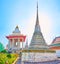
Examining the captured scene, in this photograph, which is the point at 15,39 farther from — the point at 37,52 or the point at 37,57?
the point at 37,57

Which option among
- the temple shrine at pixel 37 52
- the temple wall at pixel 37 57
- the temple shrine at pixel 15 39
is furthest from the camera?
the temple shrine at pixel 15 39

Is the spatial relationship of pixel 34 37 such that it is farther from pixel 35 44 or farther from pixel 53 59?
pixel 53 59

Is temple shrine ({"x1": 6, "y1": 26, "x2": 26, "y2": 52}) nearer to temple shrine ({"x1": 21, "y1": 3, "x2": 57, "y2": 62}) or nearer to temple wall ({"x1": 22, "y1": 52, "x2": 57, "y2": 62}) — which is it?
temple shrine ({"x1": 21, "y1": 3, "x2": 57, "y2": 62})

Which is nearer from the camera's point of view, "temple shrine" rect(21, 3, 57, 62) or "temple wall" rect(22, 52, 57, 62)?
"temple wall" rect(22, 52, 57, 62)

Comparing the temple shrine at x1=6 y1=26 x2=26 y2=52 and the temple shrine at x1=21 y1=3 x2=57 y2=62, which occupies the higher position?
the temple shrine at x1=6 y1=26 x2=26 y2=52

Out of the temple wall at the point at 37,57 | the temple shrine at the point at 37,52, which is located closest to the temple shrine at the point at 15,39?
the temple shrine at the point at 37,52

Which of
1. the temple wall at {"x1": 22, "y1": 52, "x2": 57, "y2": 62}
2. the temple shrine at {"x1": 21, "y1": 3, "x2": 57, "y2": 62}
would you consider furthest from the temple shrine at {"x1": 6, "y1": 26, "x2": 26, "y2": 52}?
the temple wall at {"x1": 22, "y1": 52, "x2": 57, "y2": 62}

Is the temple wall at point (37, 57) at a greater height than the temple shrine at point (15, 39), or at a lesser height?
lesser

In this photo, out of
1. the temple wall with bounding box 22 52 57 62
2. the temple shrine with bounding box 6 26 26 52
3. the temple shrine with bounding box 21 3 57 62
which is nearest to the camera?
the temple wall with bounding box 22 52 57 62

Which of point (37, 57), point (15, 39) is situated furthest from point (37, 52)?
point (15, 39)

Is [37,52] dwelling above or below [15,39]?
below

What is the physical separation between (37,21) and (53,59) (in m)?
7.40

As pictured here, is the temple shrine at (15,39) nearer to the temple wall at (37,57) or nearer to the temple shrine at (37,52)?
the temple shrine at (37,52)

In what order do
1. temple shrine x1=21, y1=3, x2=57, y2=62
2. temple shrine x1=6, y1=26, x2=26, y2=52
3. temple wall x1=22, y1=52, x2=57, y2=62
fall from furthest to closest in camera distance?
temple shrine x1=6, y1=26, x2=26, y2=52
temple shrine x1=21, y1=3, x2=57, y2=62
temple wall x1=22, y1=52, x2=57, y2=62
